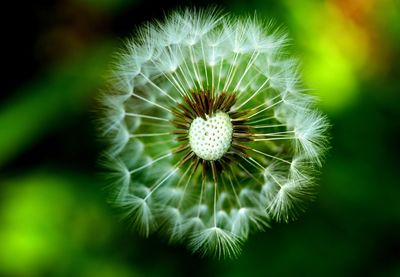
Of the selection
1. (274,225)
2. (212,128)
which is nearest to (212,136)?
(212,128)

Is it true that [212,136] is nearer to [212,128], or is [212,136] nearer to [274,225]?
[212,128]

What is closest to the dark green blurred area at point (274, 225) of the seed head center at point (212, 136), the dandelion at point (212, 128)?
the dandelion at point (212, 128)

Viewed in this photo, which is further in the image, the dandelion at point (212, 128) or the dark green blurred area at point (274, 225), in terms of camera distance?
the dark green blurred area at point (274, 225)

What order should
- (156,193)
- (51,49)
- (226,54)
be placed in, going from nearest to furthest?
(226,54) < (156,193) < (51,49)

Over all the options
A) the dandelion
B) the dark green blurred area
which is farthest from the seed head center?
the dark green blurred area

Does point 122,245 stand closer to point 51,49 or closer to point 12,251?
point 12,251

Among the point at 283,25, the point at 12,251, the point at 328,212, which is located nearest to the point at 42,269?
the point at 12,251

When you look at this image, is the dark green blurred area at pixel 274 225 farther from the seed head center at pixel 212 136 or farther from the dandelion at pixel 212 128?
the seed head center at pixel 212 136
